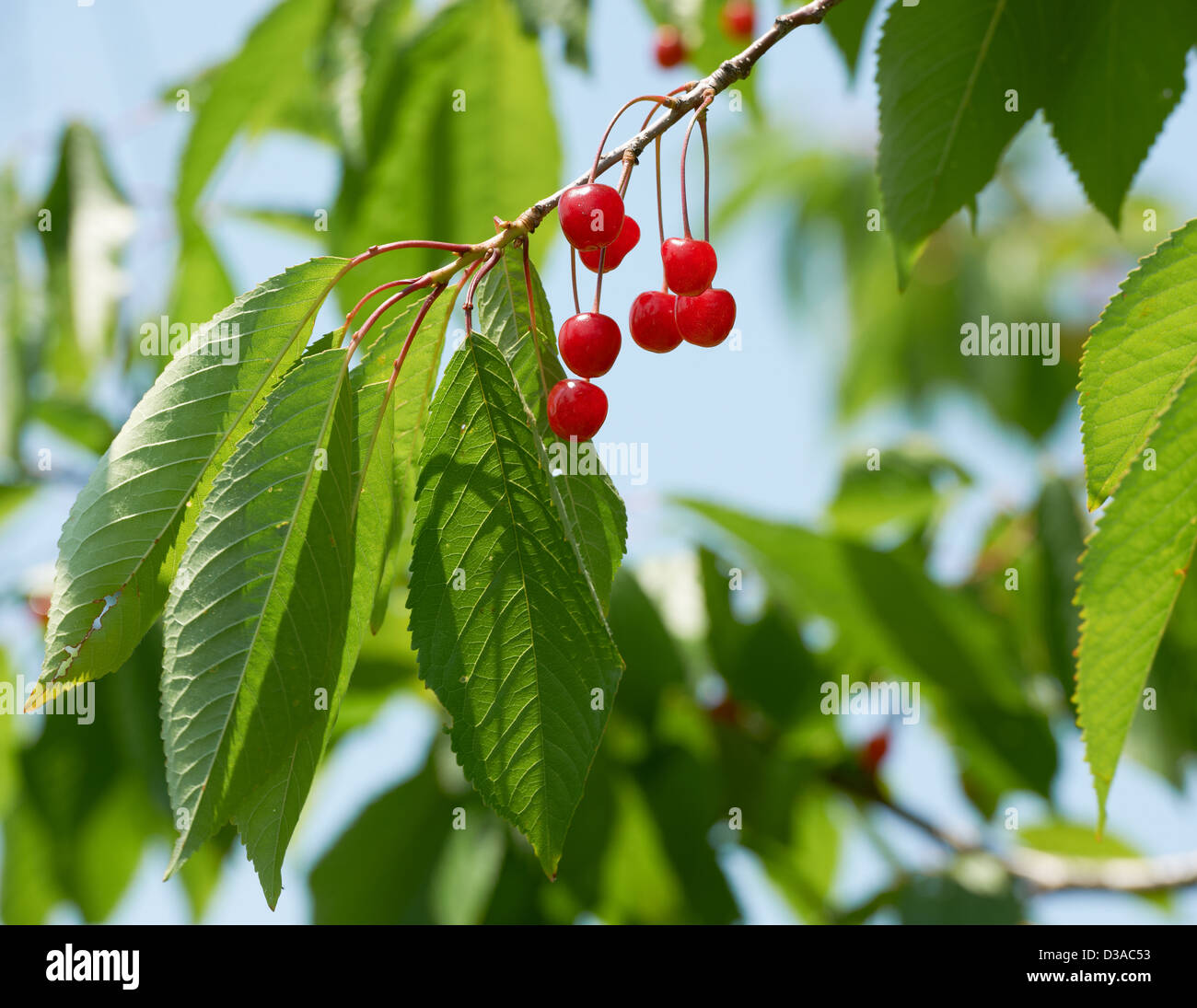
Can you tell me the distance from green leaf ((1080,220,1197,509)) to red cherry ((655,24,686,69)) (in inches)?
84.1

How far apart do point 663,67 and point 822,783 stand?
1.92 meters

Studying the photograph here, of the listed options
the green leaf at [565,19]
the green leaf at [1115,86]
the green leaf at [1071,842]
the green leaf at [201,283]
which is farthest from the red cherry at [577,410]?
the green leaf at [1071,842]

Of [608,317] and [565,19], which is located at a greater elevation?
[565,19]

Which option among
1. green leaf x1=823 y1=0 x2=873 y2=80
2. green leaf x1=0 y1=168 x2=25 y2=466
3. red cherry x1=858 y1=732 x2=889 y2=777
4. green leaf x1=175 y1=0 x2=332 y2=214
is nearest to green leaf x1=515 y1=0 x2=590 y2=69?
green leaf x1=823 y1=0 x2=873 y2=80

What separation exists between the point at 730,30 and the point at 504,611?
82.9 inches

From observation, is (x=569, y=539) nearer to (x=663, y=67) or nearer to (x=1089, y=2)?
(x=1089, y=2)

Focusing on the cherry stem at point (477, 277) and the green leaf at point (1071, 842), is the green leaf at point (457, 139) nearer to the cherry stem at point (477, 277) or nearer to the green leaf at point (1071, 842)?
the cherry stem at point (477, 277)

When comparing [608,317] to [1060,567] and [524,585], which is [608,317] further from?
[1060,567]

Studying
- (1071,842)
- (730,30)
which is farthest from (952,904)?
(730,30)

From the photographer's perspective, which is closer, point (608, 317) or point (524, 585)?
point (524, 585)

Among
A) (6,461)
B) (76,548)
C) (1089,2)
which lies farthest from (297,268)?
(6,461)

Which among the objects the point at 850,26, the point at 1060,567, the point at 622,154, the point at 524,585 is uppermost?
the point at 850,26

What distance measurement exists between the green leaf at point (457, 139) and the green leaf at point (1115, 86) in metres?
0.99

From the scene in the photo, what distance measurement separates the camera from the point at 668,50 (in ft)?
9.39
